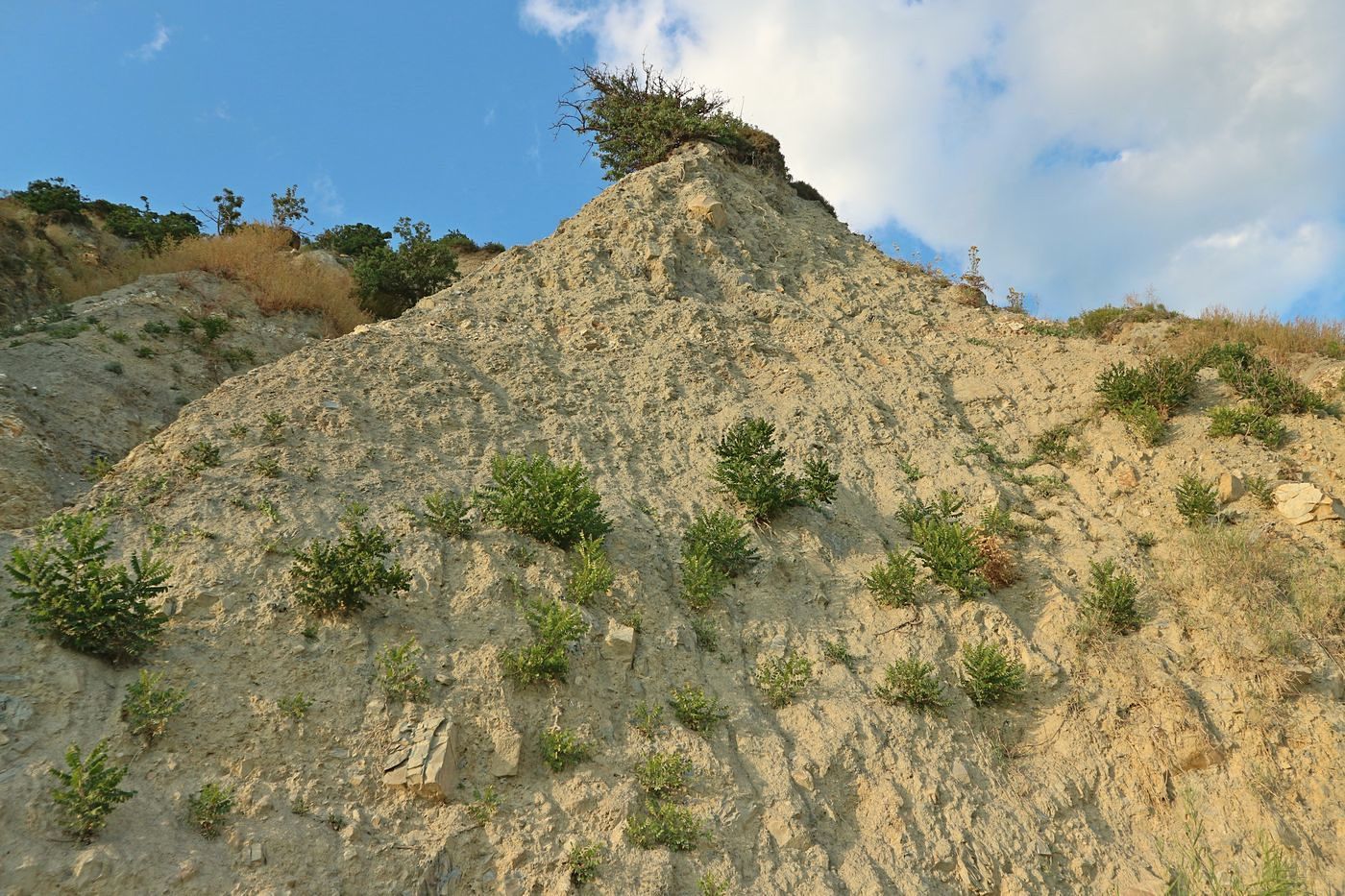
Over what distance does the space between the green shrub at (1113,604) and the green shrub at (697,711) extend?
405 cm

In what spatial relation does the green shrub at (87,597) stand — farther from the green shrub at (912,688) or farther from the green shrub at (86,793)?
the green shrub at (912,688)

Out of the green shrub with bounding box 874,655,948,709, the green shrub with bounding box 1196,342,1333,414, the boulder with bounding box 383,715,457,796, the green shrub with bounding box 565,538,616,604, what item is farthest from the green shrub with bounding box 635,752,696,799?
the green shrub with bounding box 1196,342,1333,414

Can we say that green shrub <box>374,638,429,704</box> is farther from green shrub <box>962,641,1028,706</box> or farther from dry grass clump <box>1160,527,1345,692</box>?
dry grass clump <box>1160,527,1345,692</box>

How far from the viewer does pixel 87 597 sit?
551 cm

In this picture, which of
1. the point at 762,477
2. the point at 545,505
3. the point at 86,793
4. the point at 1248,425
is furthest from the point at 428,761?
the point at 1248,425

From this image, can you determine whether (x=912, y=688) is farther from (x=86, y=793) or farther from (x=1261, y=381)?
(x=1261, y=381)

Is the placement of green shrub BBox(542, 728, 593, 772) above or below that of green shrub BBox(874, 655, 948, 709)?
below

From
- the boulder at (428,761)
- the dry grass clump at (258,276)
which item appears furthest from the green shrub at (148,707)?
the dry grass clump at (258,276)

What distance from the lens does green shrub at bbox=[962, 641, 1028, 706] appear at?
7566mm

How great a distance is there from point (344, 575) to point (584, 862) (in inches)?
110

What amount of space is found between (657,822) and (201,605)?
12.2 feet

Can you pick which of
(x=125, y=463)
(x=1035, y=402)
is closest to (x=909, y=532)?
(x=1035, y=402)

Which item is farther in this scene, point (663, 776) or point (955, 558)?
point (955, 558)

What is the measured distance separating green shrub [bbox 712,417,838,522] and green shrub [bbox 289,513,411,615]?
381 cm
